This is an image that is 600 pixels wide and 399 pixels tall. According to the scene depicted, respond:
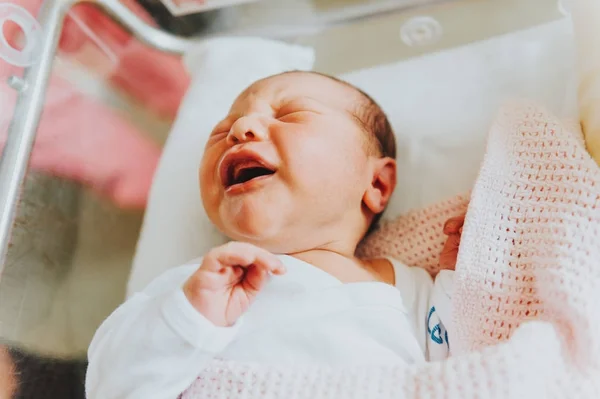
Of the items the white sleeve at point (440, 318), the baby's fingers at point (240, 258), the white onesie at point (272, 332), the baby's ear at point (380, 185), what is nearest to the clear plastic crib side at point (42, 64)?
the white onesie at point (272, 332)

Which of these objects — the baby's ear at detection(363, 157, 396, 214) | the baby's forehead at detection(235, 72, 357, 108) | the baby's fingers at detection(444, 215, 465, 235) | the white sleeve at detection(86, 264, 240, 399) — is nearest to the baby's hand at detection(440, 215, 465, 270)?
the baby's fingers at detection(444, 215, 465, 235)

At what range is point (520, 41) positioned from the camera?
112 cm

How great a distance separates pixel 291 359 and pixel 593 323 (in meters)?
0.35

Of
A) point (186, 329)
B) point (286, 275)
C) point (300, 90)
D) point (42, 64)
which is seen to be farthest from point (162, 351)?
point (42, 64)

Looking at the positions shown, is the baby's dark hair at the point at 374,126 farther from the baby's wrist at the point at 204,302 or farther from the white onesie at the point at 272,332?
the baby's wrist at the point at 204,302

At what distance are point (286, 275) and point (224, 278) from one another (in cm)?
13

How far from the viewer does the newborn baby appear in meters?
0.71

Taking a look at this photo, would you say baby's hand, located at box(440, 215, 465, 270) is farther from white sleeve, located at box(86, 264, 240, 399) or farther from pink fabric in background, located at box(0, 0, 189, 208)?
pink fabric in background, located at box(0, 0, 189, 208)

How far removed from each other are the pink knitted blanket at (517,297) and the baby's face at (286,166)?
18 centimetres

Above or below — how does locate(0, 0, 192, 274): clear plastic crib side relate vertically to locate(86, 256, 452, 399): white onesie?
above

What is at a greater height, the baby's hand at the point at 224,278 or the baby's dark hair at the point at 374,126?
the baby's dark hair at the point at 374,126

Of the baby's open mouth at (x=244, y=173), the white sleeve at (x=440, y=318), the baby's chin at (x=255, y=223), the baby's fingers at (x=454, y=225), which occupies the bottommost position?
the white sleeve at (x=440, y=318)

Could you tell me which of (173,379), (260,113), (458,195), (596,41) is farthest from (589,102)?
(173,379)

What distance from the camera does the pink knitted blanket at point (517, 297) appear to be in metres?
0.66
